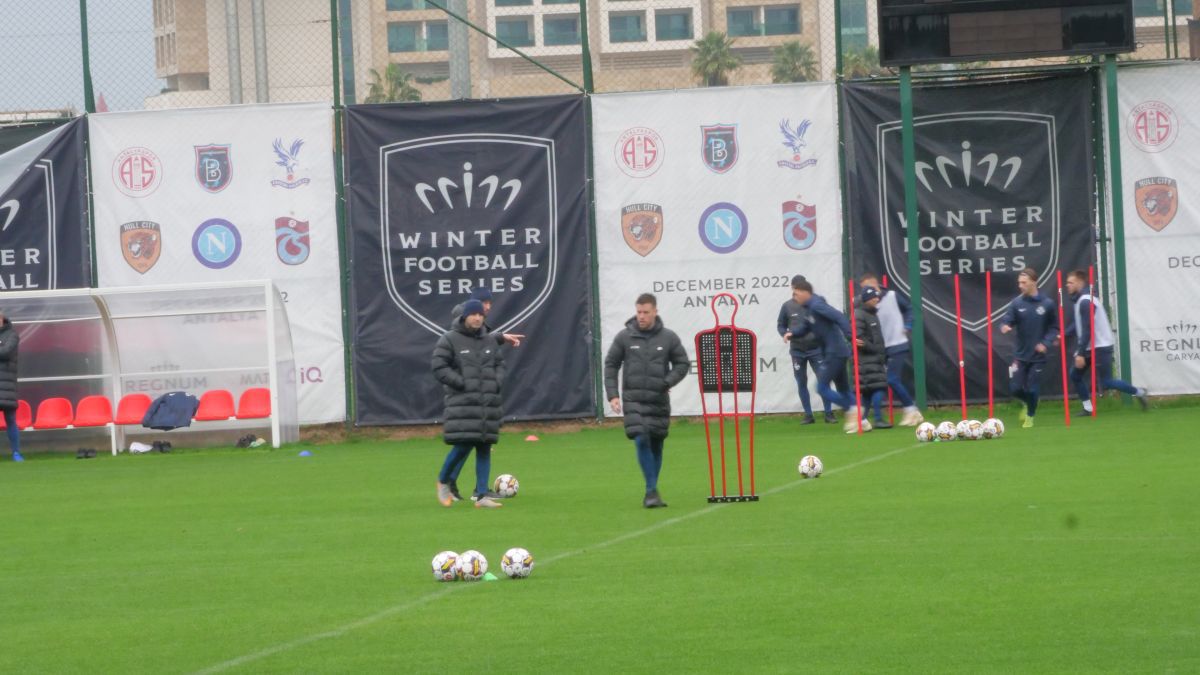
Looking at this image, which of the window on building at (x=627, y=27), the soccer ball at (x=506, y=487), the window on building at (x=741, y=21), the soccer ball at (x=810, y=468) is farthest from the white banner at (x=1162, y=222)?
the soccer ball at (x=506, y=487)

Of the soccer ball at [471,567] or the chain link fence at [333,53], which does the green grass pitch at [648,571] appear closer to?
the soccer ball at [471,567]

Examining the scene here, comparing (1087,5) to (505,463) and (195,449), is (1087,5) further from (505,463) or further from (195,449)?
(195,449)

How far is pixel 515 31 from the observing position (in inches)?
1029

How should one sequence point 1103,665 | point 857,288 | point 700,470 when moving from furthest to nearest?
point 857,288 < point 700,470 < point 1103,665

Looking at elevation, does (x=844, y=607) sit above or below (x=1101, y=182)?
below

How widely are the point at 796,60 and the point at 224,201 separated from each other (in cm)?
983

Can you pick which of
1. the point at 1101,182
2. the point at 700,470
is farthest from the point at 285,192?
the point at 1101,182

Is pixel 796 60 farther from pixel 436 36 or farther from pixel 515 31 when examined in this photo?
pixel 436 36

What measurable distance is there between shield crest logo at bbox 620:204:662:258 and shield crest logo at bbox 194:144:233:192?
6.21 m

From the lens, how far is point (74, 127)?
25.8 m

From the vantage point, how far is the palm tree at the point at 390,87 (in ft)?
87.3

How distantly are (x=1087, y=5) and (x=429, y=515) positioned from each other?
504 inches

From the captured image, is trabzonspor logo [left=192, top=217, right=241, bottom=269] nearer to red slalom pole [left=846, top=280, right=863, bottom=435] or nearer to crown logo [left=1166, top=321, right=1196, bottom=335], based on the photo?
red slalom pole [left=846, top=280, right=863, bottom=435]

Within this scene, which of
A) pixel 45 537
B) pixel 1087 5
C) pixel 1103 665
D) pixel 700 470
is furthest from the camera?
pixel 1087 5
